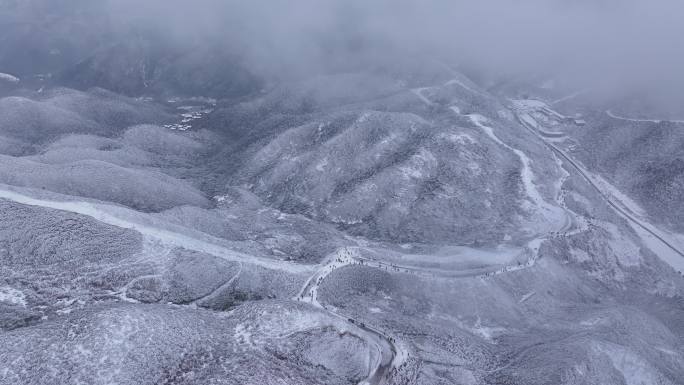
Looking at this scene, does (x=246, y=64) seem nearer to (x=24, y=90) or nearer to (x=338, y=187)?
(x=24, y=90)

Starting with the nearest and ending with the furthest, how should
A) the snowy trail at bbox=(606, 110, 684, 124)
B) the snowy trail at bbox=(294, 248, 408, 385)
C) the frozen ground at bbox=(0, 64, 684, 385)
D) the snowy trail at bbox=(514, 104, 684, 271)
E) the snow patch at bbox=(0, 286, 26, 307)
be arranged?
the frozen ground at bbox=(0, 64, 684, 385) → the snowy trail at bbox=(294, 248, 408, 385) → the snow patch at bbox=(0, 286, 26, 307) → the snowy trail at bbox=(514, 104, 684, 271) → the snowy trail at bbox=(606, 110, 684, 124)

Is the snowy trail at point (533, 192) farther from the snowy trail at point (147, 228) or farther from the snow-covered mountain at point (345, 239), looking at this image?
the snowy trail at point (147, 228)

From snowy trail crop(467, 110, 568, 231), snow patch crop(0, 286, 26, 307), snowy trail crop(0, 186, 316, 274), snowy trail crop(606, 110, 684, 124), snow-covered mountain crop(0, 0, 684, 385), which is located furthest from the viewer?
snowy trail crop(606, 110, 684, 124)

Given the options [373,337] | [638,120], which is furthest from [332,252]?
[638,120]

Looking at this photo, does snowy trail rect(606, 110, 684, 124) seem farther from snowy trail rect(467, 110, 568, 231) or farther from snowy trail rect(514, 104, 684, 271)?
snowy trail rect(467, 110, 568, 231)

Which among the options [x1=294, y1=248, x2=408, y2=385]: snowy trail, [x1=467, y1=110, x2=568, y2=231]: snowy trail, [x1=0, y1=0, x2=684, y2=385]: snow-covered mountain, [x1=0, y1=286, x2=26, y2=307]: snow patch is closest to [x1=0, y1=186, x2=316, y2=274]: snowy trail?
[x1=0, y1=0, x2=684, y2=385]: snow-covered mountain

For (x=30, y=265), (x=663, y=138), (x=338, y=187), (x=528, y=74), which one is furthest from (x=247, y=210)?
(x=528, y=74)

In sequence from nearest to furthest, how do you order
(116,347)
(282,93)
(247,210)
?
(116,347) < (247,210) < (282,93)

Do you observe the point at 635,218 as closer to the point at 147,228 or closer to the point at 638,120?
the point at 638,120
